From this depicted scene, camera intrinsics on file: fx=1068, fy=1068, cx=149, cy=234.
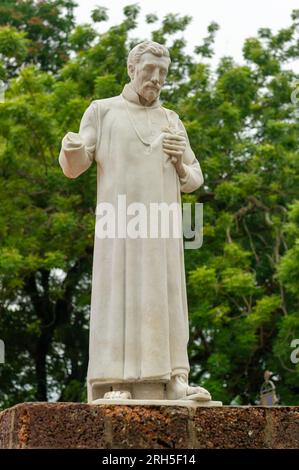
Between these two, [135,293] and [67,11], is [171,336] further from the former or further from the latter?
[67,11]

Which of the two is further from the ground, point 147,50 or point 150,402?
point 147,50

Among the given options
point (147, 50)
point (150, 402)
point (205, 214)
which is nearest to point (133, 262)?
point (150, 402)

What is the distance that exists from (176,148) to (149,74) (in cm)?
68

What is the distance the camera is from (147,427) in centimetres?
795

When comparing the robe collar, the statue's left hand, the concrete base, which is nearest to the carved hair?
the robe collar

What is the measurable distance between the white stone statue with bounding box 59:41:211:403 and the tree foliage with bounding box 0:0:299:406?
7833 mm

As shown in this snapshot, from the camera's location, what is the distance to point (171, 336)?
8.80 meters

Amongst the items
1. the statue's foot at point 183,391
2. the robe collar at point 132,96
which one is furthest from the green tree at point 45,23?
the statue's foot at point 183,391

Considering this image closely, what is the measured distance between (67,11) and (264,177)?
858 cm

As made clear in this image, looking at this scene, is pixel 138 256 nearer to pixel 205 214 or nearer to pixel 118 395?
pixel 118 395

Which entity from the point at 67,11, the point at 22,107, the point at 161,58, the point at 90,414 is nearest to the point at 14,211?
the point at 22,107

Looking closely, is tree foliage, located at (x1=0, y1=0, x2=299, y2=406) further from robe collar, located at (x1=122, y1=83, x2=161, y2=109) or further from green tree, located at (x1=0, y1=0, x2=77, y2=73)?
robe collar, located at (x1=122, y1=83, x2=161, y2=109)

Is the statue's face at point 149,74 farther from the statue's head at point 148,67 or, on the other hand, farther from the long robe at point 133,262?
the long robe at point 133,262

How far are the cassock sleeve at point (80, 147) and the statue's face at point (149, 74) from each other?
450mm
